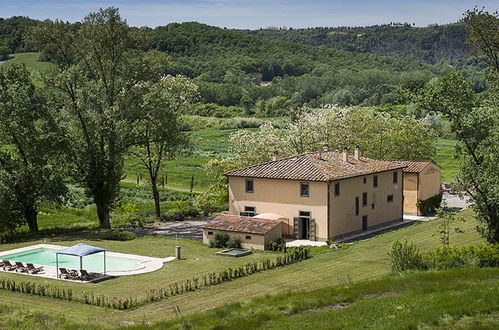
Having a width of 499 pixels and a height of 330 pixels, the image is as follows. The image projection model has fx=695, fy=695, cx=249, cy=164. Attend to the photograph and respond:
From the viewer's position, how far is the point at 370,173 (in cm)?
4566

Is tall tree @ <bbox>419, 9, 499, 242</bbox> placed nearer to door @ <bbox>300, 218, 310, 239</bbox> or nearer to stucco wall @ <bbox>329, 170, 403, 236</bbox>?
stucco wall @ <bbox>329, 170, 403, 236</bbox>

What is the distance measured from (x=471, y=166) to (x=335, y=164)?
618 inches

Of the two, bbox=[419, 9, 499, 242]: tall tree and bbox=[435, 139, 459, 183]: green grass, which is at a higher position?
bbox=[419, 9, 499, 242]: tall tree

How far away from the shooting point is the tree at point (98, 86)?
152ft

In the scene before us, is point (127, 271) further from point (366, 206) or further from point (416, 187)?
point (416, 187)

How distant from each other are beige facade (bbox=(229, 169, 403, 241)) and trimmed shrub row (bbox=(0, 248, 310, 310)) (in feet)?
26.6

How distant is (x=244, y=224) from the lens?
40.8 meters

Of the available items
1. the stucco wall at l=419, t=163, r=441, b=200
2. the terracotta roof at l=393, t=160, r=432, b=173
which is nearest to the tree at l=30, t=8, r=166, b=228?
the terracotta roof at l=393, t=160, r=432, b=173

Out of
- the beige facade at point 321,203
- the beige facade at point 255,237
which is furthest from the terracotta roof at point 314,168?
the beige facade at point 255,237

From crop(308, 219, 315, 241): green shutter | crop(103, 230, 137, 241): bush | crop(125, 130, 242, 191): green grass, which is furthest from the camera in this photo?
crop(125, 130, 242, 191): green grass

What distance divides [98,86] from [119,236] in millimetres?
10587

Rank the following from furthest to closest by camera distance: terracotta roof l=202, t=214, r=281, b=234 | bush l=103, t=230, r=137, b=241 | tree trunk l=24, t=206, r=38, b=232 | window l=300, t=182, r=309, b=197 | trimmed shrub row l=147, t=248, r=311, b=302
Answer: tree trunk l=24, t=206, r=38, b=232 < bush l=103, t=230, r=137, b=241 < window l=300, t=182, r=309, b=197 < terracotta roof l=202, t=214, r=281, b=234 < trimmed shrub row l=147, t=248, r=311, b=302

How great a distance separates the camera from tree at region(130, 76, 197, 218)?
47.6 metres

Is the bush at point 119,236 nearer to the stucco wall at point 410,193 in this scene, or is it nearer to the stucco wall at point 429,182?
the stucco wall at point 410,193
